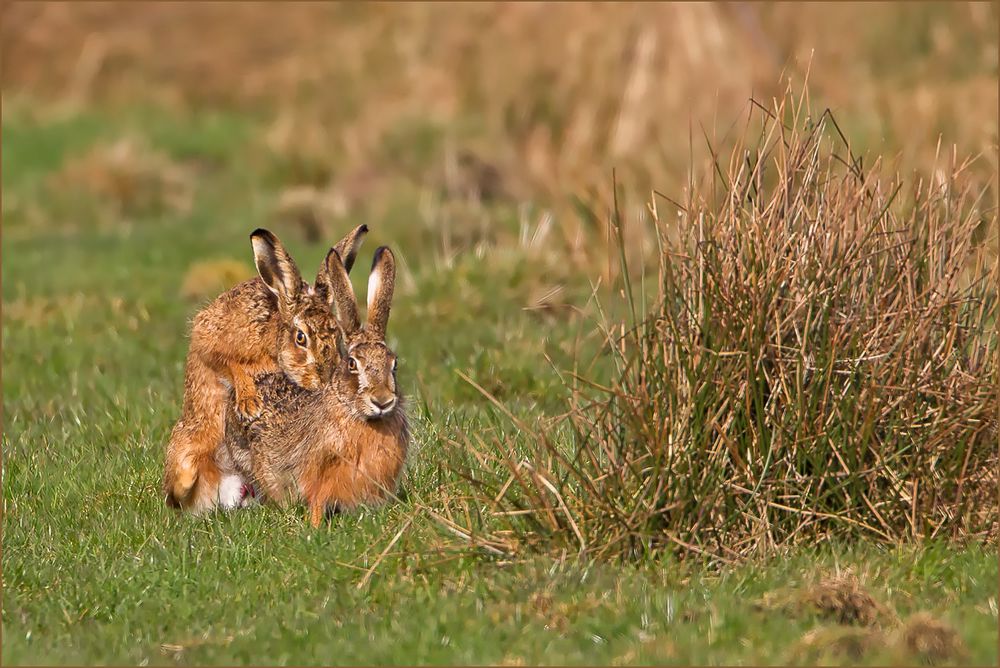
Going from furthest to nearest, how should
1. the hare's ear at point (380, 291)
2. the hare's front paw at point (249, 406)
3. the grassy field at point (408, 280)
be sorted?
the hare's front paw at point (249, 406)
the hare's ear at point (380, 291)
the grassy field at point (408, 280)

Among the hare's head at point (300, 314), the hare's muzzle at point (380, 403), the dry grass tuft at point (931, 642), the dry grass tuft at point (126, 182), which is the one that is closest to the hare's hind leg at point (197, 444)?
the hare's head at point (300, 314)

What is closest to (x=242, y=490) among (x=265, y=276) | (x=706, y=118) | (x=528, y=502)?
(x=265, y=276)

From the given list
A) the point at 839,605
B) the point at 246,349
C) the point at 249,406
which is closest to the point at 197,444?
the point at 249,406

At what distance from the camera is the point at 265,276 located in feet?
26.1

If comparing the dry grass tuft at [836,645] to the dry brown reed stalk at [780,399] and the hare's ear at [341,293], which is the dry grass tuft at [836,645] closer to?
the dry brown reed stalk at [780,399]

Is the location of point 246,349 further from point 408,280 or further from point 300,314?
point 408,280

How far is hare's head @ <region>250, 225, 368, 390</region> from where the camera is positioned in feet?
25.0

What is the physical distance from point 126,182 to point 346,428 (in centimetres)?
1286

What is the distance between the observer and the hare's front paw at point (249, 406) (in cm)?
791

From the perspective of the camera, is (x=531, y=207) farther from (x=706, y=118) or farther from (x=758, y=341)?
(x=758, y=341)

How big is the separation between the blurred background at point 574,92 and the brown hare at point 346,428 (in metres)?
8.06

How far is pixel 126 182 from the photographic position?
63.9 feet

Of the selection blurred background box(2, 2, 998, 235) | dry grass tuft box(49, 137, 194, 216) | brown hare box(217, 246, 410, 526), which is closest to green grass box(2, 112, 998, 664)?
brown hare box(217, 246, 410, 526)

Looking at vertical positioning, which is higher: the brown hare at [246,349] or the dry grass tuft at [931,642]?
the brown hare at [246,349]
